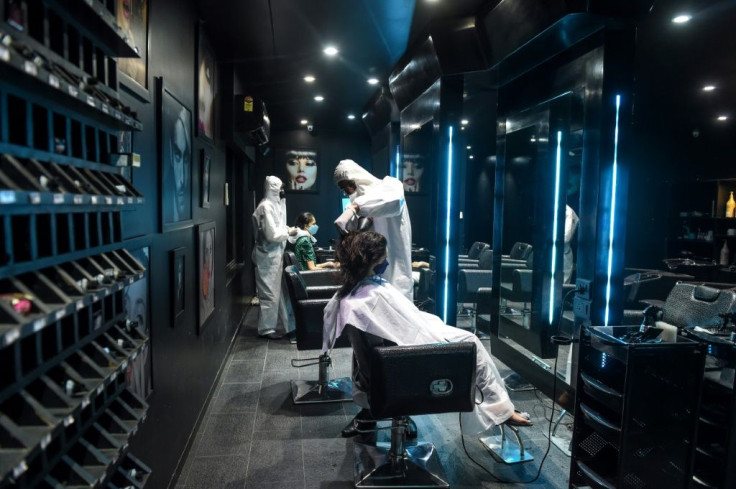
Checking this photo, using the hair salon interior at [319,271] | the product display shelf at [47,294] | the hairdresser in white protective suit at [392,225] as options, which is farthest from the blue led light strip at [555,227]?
the product display shelf at [47,294]

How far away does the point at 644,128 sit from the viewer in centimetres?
674

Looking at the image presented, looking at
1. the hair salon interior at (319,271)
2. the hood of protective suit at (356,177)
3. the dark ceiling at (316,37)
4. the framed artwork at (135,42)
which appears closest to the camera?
the hair salon interior at (319,271)

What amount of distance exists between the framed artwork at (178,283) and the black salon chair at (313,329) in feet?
2.43

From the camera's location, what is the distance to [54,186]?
84cm

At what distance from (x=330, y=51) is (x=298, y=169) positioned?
4.17 meters

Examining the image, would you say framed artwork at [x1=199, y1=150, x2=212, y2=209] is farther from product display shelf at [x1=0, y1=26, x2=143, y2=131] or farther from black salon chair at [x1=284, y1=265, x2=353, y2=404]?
product display shelf at [x1=0, y1=26, x2=143, y2=131]

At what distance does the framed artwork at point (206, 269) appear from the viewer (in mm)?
2879

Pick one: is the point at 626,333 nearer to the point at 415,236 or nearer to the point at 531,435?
the point at 531,435

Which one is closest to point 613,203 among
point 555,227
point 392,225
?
point 555,227

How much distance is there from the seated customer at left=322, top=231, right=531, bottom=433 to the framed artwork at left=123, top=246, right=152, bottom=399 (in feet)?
2.62

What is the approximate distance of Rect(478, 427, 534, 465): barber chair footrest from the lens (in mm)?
2555

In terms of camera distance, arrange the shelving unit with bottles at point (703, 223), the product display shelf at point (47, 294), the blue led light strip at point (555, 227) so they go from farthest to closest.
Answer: the shelving unit with bottles at point (703, 223), the blue led light strip at point (555, 227), the product display shelf at point (47, 294)

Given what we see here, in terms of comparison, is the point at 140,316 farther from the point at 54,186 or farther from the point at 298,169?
the point at 298,169

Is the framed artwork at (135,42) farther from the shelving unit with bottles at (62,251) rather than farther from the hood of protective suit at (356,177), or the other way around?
the hood of protective suit at (356,177)
